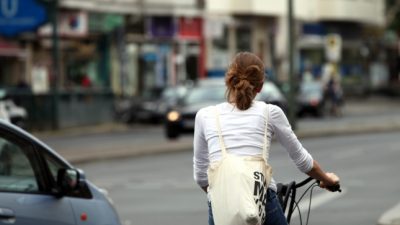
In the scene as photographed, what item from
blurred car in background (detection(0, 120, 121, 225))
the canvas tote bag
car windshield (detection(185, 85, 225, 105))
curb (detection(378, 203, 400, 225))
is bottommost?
car windshield (detection(185, 85, 225, 105))

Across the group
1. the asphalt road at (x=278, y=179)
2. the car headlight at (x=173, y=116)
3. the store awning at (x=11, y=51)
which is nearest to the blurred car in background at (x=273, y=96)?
the asphalt road at (x=278, y=179)

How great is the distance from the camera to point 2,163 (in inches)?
301

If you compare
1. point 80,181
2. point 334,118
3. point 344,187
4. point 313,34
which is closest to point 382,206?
point 344,187

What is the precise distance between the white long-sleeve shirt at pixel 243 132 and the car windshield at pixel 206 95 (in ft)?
73.1

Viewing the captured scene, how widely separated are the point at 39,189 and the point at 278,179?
11.1 metres

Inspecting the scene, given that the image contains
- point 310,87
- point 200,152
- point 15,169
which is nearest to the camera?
point 200,152

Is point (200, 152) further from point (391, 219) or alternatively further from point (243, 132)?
point (391, 219)

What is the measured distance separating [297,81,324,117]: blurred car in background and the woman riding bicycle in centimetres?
4020

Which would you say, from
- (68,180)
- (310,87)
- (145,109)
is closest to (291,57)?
(145,109)

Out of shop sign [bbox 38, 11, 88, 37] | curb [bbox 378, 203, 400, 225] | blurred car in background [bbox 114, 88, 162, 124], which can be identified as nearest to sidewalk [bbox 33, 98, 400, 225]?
curb [bbox 378, 203, 400, 225]

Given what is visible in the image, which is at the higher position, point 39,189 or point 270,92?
point 39,189

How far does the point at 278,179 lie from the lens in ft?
58.5

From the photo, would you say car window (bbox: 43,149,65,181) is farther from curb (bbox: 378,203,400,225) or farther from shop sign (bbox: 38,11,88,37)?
shop sign (bbox: 38,11,88,37)

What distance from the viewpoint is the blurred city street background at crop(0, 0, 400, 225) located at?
17.2 metres
